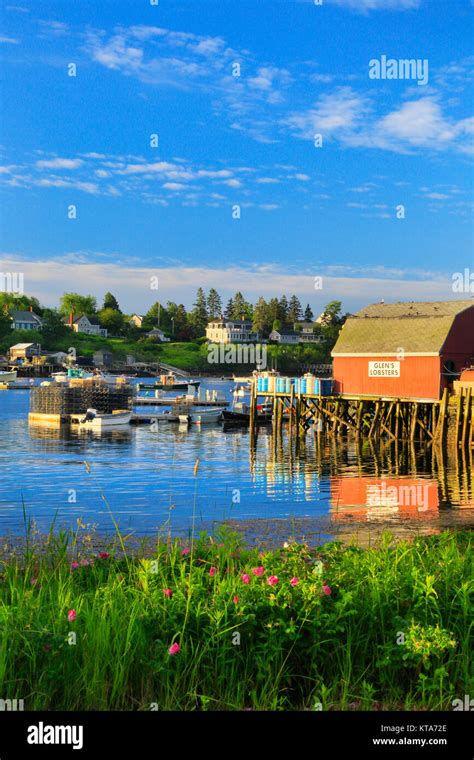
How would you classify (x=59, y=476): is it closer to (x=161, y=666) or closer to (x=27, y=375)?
(x=161, y=666)

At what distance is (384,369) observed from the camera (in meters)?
52.5

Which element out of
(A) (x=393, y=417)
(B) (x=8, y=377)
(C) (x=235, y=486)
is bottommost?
(C) (x=235, y=486)

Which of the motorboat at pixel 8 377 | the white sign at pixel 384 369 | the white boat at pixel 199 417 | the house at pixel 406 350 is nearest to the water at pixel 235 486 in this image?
the house at pixel 406 350

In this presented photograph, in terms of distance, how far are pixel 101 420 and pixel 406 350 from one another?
96.7ft

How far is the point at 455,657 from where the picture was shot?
25.5 feet

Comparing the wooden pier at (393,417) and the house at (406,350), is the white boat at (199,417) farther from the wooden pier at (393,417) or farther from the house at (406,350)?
the house at (406,350)

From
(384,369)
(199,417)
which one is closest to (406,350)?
(384,369)

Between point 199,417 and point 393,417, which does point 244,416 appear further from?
point 393,417

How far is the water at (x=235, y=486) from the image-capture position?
23.5m

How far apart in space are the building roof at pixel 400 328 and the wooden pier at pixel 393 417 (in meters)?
3.57

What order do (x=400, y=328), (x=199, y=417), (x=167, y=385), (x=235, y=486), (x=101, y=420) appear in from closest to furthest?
(x=235, y=486), (x=400, y=328), (x=101, y=420), (x=199, y=417), (x=167, y=385)

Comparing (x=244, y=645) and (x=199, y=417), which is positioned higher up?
(x=244, y=645)

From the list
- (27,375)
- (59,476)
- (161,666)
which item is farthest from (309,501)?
(27,375)
